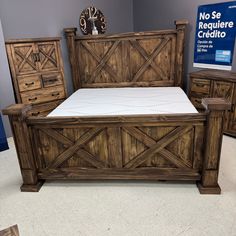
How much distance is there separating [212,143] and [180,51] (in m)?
2.17

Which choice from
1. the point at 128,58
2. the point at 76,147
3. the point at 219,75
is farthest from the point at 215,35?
the point at 76,147

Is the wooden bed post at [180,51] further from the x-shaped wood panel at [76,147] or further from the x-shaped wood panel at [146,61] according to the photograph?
the x-shaped wood panel at [76,147]

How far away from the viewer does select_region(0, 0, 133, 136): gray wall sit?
354 centimetres

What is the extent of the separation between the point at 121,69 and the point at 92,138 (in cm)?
206

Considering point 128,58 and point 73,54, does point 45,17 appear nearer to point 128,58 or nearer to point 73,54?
point 73,54

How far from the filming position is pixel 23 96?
143 inches

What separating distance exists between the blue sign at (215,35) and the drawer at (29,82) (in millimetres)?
2702

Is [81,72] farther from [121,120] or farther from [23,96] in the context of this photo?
[121,120]

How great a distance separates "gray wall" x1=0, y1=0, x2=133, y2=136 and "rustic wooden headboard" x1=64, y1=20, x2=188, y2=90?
1.07 ft

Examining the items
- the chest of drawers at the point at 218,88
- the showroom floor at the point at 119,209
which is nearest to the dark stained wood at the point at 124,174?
the showroom floor at the point at 119,209

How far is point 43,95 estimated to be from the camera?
382 cm

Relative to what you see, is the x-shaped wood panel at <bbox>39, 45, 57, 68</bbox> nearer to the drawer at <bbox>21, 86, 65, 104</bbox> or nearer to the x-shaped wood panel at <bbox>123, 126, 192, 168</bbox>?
the drawer at <bbox>21, 86, 65, 104</bbox>

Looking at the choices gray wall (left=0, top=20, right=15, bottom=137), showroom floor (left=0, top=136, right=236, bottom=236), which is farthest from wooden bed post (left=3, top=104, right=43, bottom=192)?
gray wall (left=0, top=20, right=15, bottom=137)

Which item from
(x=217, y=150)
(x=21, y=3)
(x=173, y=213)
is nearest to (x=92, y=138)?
(x=173, y=213)
